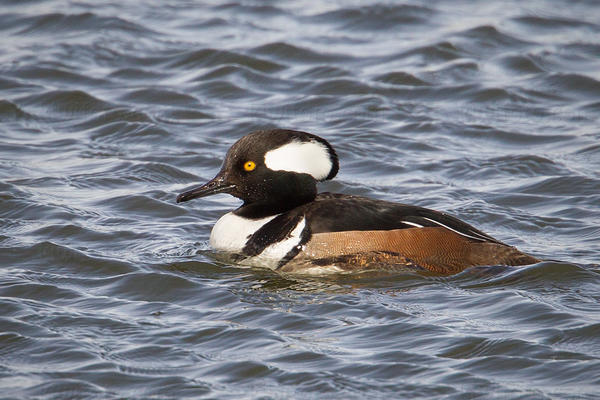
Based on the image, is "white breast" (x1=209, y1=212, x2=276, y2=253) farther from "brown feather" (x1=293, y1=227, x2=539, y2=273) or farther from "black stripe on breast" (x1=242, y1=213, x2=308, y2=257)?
"brown feather" (x1=293, y1=227, x2=539, y2=273)

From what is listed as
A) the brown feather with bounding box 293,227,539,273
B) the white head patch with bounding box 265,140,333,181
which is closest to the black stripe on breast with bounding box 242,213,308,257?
the brown feather with bounding box 293,227,539,273

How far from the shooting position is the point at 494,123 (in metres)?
12.0

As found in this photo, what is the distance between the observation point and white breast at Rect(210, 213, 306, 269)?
7.75 metres

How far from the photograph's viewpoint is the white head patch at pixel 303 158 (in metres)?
7.86

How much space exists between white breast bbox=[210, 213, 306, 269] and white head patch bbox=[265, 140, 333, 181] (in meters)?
0.42

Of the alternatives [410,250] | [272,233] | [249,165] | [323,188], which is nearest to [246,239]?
[272,233]

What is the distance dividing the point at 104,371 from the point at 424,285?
267cm

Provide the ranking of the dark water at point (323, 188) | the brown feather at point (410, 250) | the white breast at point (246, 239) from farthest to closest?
the white breast at point (246, 239)
the brown feather at point (410, 250)
the dark water at point (323, 188)

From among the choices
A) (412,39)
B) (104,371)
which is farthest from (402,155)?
(104,371)

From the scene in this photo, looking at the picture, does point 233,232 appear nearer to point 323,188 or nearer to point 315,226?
point 315,226

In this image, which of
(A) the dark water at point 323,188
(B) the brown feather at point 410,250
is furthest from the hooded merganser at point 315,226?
(A) the dark water at point 323,188

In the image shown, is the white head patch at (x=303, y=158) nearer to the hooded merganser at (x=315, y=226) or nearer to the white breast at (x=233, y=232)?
the hooded merganser at (x=315, y=226)

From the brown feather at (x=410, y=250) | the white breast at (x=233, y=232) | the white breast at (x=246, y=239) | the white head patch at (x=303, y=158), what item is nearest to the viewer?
the brown feather at (x=410, y=250)

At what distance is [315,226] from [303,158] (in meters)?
0.58
